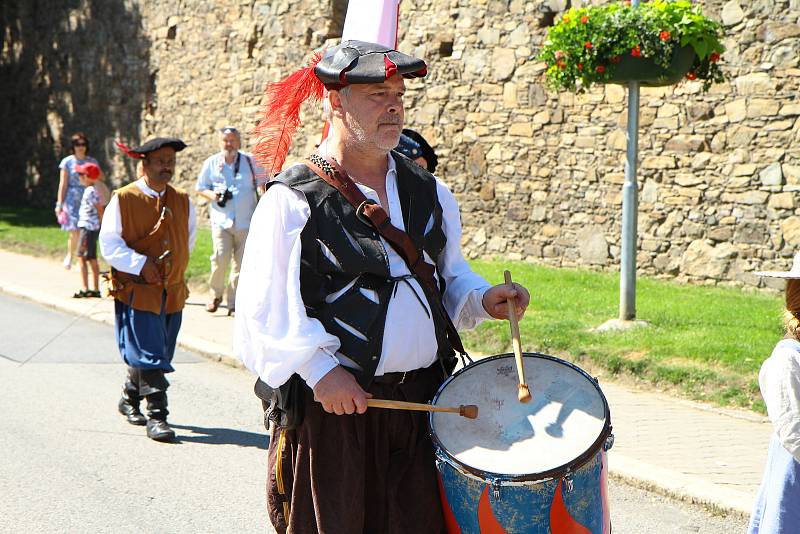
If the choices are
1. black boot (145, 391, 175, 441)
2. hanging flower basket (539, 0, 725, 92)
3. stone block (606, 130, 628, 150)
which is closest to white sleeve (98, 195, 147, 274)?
black boot (145, 391, 175, 441)

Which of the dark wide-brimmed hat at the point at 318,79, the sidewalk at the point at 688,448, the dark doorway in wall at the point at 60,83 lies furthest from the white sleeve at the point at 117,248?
the dark doorway in wall at the point at 60,83

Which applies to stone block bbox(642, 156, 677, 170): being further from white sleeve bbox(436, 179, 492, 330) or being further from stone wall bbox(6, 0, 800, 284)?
white sleeve bbox(436, 179, 492, 330)

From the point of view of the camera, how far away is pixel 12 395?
7531 mm

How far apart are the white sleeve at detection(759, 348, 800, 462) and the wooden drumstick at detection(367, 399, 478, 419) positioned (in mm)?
872

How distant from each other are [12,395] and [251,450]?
222cm

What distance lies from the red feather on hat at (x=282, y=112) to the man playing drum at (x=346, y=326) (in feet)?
0.56

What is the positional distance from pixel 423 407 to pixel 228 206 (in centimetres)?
807

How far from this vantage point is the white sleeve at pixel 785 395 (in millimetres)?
3062

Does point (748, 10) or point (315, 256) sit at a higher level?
point (748, 10)

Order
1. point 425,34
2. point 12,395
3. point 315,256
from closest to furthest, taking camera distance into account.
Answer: point 315,256 → point 12,395 → point 425,34

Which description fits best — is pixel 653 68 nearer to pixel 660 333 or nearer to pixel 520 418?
pixel 660 333

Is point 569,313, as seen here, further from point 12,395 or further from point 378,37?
point 378,37

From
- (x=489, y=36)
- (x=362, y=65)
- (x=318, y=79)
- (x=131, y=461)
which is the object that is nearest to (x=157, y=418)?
(x=131, y=461)

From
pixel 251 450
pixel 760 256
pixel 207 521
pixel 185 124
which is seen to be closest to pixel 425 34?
pixel 760 256
